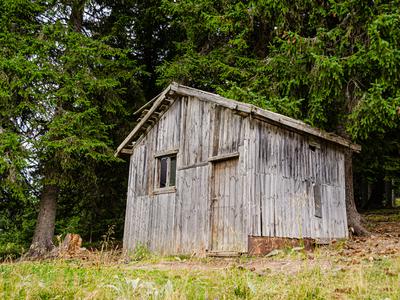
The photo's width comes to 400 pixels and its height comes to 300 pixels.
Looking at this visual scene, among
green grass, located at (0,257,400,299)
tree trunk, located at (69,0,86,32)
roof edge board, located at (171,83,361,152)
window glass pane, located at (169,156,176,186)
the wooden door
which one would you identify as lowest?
green grass, located at (0,257,400,299)

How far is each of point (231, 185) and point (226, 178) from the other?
0.31 m

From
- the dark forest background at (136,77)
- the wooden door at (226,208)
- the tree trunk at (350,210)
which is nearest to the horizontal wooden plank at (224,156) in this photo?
the wooden door at (226,208)

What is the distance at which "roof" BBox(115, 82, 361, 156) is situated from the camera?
36.9 ft

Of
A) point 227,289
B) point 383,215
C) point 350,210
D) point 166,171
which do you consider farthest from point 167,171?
point 383,215

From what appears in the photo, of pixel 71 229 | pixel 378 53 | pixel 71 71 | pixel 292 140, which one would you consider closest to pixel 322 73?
pixel 378 53

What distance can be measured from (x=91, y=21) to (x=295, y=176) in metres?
14.1

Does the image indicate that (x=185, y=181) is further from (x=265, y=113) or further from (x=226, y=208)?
(x=265, y=113)

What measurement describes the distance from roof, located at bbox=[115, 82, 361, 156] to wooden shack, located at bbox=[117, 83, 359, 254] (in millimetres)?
32

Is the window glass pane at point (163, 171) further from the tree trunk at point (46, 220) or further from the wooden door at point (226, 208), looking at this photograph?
the tree trunk at point (46, 220)

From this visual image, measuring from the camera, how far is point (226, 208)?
1166cm

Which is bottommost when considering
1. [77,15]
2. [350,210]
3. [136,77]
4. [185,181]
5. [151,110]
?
[350,210]

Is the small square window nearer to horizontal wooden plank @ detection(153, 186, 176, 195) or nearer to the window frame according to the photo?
the window frame

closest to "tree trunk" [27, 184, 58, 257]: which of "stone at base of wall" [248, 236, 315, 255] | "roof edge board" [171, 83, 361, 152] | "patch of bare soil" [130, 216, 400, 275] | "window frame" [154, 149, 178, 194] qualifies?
"window frame" [154, 149, 178, 194]

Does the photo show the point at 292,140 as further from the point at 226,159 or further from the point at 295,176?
the point at 226,159
